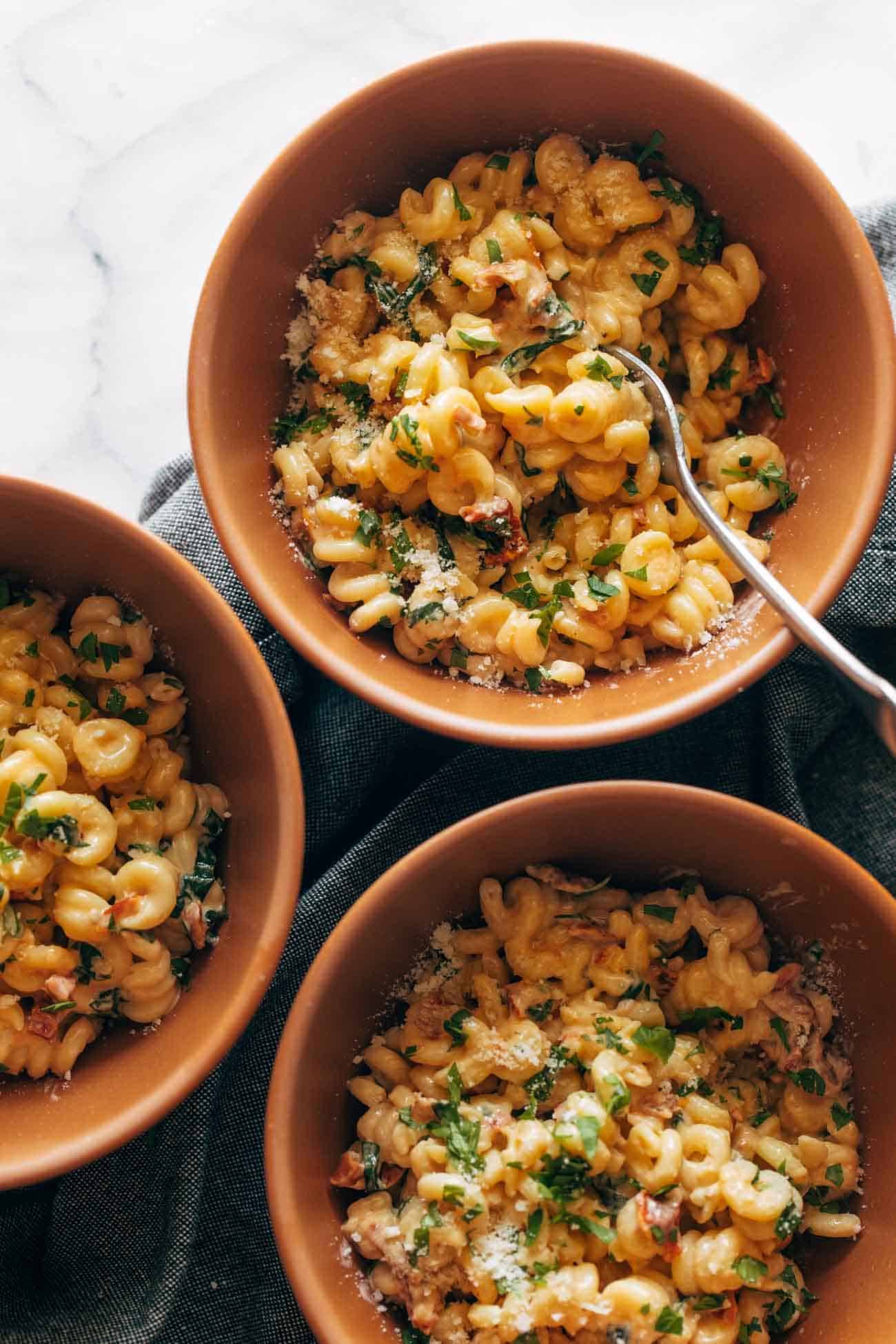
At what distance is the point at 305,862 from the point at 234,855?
0.42 m

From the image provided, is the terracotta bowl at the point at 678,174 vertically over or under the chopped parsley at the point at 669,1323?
over

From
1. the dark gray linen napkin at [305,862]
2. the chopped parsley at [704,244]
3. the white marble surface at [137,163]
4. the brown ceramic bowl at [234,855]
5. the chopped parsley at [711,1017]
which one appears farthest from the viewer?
the white marble surface at [137,163]

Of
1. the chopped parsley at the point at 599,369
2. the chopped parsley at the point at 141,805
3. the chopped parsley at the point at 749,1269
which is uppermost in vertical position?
the chopped parsley at the point at 599,369

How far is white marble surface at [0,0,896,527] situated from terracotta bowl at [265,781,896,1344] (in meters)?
1.17

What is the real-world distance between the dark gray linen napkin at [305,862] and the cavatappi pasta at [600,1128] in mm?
317

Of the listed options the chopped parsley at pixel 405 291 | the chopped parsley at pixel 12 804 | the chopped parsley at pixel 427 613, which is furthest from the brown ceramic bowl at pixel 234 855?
the chopped parsley at pixel 405 291

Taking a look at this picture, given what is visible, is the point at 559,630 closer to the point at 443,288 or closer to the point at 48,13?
the point at 443,288

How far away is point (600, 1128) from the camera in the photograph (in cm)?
231

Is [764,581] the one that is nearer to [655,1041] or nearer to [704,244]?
[704,244]

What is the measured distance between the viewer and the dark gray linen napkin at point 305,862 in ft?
9.01

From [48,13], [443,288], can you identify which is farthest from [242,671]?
[48,13]

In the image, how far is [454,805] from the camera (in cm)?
282

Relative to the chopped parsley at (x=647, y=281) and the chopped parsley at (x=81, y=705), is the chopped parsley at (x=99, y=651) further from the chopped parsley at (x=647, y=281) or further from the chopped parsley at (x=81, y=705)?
the chopped parsley at (x=647, y=281)

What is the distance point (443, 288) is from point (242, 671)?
0.78 m
